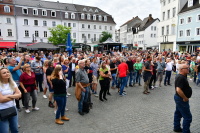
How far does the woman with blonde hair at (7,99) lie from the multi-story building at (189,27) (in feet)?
95.2

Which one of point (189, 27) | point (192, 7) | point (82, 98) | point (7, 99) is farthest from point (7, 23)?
point (192, 7)

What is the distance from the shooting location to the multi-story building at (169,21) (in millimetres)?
29234

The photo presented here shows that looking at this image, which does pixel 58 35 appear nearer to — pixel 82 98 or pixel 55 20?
pixel 55 20

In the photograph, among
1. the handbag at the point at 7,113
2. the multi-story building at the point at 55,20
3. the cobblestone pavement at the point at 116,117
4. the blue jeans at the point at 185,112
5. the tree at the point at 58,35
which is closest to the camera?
the handbag at the point at 7,113

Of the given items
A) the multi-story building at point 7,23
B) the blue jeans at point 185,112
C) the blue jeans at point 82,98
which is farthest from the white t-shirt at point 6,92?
the multi-story building at point 7,23

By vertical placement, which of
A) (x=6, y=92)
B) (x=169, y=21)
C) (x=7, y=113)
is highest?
(x=169, y=21)

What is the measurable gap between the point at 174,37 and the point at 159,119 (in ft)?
98.0

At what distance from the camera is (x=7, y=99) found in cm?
296

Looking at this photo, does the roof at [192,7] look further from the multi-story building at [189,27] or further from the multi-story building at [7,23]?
the multi-story building at [7,23]

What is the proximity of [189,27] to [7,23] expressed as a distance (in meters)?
39.4

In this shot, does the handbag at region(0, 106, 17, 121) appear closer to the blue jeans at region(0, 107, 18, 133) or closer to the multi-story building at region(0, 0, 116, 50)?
the blue jeans at region(0, 107, 18, 133)

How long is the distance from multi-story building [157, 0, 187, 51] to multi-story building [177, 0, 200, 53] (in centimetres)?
101

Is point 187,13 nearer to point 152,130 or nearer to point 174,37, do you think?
point 174,37

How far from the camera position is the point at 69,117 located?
16.3 feet
